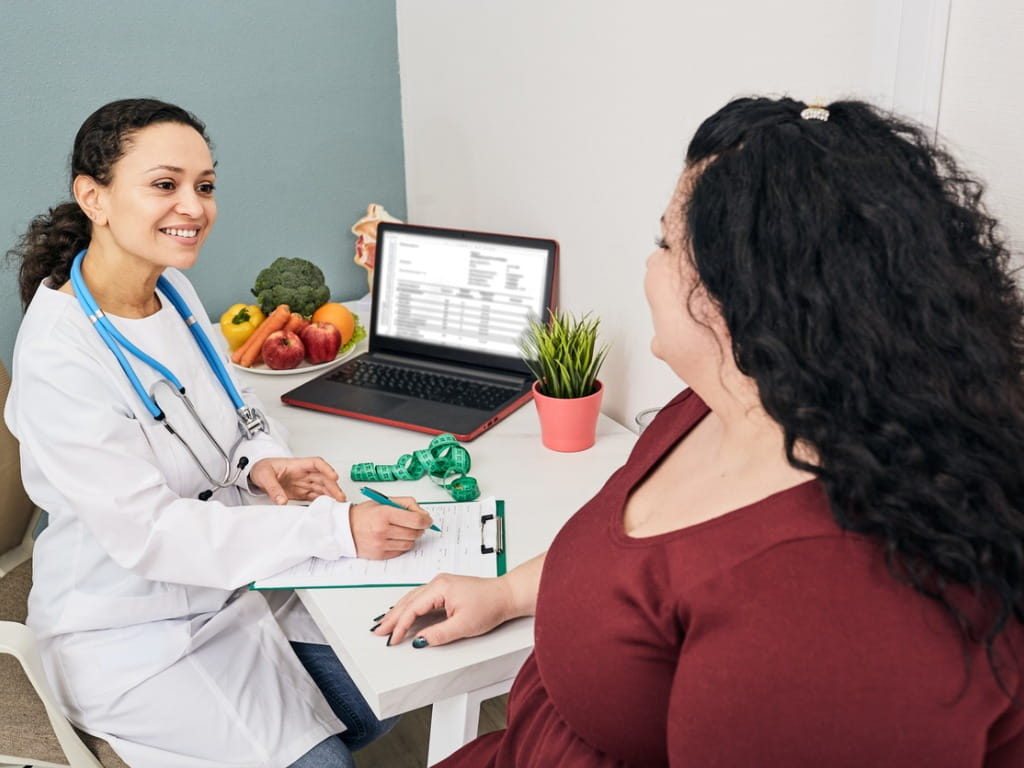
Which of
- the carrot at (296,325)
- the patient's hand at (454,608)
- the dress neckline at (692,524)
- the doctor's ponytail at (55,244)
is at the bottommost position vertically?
the patient's hand at (454,608)

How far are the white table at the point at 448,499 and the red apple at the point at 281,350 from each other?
3 centimetres

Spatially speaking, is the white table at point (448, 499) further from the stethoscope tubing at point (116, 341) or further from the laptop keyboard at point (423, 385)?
the stethoscope tubing at point (116, 341)

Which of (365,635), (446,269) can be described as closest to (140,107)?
(446,269)

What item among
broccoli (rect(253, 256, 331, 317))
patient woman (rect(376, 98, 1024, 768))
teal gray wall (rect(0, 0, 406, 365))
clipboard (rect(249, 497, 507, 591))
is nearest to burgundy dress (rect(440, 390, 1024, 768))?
patient woman (rect(376, 98, 1024, 768))

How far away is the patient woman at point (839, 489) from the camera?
23.9 inches

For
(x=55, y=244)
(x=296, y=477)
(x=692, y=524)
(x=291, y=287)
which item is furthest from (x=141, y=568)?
(x=291, y=287)

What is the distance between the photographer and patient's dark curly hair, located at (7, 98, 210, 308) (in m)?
1.25

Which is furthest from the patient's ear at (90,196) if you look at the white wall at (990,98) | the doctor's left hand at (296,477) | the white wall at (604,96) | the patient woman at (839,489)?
the white wall at (990,98)

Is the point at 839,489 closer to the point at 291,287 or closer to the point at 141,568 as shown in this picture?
the point at 141,568

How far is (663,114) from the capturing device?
4.56 feet

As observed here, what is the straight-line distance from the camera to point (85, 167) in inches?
49.6

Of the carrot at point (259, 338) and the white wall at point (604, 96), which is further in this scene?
the carrot at point (259, 338)

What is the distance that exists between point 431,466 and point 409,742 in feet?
2.53

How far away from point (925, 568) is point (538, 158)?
125 cm
